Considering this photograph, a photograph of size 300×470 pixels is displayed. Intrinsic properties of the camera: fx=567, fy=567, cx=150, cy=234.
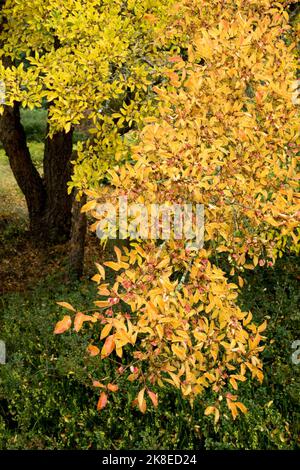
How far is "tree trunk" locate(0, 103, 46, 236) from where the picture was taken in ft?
29.7

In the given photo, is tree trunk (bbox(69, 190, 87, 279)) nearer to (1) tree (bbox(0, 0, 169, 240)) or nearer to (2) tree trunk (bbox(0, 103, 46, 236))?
(1) tree (bbox(0, 0, 169, 240))

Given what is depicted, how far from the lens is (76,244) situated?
8.11 meters

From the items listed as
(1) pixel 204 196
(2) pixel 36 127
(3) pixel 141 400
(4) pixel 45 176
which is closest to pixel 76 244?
(4) pixel 45 176

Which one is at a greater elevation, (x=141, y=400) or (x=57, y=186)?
(x=57, y=186)

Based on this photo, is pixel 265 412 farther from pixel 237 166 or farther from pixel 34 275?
pixel 34 275

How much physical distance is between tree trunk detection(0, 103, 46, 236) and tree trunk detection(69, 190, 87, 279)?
1896mm

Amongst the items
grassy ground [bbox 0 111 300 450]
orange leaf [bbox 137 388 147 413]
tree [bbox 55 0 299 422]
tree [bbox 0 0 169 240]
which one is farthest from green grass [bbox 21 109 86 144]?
orange leaf [bbox 137 388 147 413]

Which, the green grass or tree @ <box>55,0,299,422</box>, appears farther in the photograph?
the green grass

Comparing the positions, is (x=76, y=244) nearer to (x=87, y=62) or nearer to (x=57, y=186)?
(x=57, y=186)

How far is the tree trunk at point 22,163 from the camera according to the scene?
906cm

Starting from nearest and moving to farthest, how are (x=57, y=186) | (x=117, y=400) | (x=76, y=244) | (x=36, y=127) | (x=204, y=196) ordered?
(x=204, y=196) < (x=117, y=400) < (x=76, y=244) < (x=57, y=186) < (x=36, y=127)

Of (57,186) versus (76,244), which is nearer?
(76,244)

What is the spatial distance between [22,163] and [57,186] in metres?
0.69

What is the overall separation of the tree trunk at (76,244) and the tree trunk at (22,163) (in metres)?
1.90
